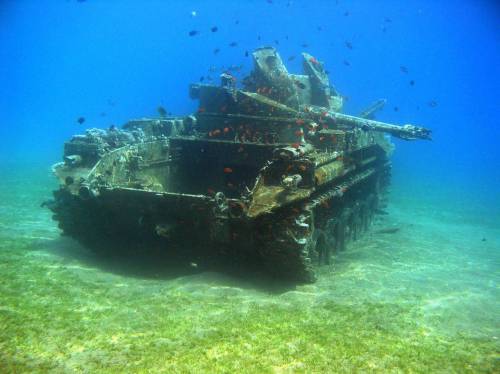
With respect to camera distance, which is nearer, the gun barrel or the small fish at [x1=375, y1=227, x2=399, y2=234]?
the gun barrel

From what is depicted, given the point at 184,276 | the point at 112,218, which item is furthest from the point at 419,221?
the point at 112,218

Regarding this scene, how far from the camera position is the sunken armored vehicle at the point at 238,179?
8102 mm

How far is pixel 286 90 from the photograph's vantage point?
42.5 ft

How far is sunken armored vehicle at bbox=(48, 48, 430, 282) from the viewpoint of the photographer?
8102 mm

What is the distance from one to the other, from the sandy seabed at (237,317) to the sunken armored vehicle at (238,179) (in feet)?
2.74

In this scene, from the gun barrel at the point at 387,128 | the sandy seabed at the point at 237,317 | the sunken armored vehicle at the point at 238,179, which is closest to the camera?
the sandy seabed at the point at 237,317

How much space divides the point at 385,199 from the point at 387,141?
2985mm

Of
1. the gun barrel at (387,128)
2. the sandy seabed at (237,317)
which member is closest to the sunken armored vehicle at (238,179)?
the gun barrel at (387,128)

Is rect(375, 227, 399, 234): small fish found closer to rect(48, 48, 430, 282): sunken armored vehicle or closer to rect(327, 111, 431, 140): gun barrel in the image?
rect(48, 48, 430, 282): sunken armored vehicle

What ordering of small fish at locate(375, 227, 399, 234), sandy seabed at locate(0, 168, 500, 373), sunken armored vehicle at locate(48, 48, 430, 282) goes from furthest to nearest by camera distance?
small fish at locate(375, 227, 399, 234) → sunken armored vehicle at locate(48, 48, 430, 282) → sandy seabed at locate(0, 168, 500, 373)

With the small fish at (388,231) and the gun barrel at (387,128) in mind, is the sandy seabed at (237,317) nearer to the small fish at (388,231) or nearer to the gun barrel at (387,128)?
the small fish at (388,231)

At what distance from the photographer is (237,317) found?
6.77 metres

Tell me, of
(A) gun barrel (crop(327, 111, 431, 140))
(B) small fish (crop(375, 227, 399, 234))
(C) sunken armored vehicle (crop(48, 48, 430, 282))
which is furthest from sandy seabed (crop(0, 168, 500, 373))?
(A) gun barrel (crop(327, 111, 431, 140))

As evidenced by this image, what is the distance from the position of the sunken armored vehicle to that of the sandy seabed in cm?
83
